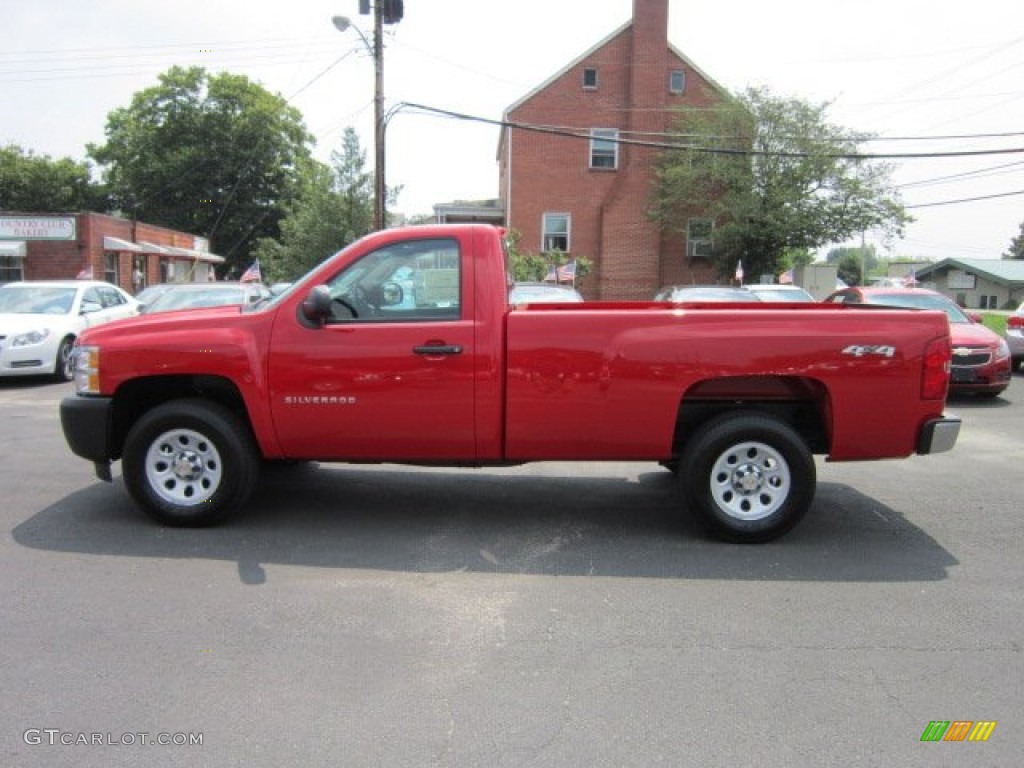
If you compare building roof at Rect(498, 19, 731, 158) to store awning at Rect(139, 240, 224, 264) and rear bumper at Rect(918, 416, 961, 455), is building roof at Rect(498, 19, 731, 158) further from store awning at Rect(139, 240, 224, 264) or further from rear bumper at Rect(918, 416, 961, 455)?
rear bumper at Rect(918, 416, 961, 455)

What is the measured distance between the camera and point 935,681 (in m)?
3.43

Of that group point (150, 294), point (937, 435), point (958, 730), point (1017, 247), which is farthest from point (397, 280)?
point (1017, 247)

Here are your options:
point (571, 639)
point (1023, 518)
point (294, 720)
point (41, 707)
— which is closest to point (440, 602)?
point (571, 639)

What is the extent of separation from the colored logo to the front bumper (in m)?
4.92

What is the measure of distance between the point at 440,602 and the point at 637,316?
209cm

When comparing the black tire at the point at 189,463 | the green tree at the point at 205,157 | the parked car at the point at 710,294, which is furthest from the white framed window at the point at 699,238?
the green tree at the point at 205,157

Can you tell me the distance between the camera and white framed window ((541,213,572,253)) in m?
32.7

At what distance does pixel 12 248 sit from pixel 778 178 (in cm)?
2700

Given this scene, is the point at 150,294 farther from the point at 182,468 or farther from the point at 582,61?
the point at 582,61

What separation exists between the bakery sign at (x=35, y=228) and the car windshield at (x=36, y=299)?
15627 mm

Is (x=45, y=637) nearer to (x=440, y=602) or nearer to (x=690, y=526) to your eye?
(x=440, y=602)

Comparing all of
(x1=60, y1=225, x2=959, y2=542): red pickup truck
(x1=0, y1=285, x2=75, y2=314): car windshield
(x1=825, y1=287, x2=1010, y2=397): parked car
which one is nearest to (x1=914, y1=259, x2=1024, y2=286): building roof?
(x1=825, y1=287, x2=1010, y2=397): parked car

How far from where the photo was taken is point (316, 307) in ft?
16.2

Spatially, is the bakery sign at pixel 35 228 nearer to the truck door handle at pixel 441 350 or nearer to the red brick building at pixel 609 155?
the red brick building at pixel 609 155
